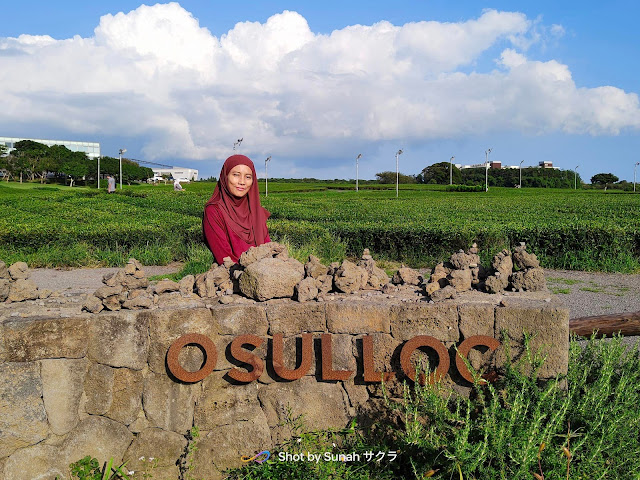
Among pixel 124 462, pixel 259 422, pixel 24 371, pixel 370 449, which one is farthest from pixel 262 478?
pixel 24 371

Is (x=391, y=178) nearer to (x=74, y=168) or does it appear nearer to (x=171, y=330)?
(x=74, y=168)

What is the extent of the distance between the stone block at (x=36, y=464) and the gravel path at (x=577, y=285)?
163 inches

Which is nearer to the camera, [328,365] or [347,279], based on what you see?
[328,365]

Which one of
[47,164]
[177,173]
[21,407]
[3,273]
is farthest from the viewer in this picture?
[177,173]

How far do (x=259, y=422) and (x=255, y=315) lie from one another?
0.72 m

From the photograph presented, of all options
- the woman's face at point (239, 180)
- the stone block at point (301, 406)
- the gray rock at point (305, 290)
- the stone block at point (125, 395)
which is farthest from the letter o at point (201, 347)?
the woman's face at point (239, 180)

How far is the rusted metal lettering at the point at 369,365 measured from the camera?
3.69m

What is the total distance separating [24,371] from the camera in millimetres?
3586

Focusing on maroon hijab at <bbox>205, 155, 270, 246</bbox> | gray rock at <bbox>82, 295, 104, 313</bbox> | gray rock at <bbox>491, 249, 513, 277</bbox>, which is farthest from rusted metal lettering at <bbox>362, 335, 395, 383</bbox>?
maroon hijab at <bbox>205, 155, 270, 246</bbox>

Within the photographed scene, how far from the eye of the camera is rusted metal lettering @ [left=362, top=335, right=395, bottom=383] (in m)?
3.69

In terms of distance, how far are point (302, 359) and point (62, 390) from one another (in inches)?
61.4

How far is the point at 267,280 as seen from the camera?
3838mm

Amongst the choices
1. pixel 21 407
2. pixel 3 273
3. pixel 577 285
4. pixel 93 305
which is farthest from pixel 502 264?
pixel 577 285

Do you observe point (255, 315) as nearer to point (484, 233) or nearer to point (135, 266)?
point (135, 266)
